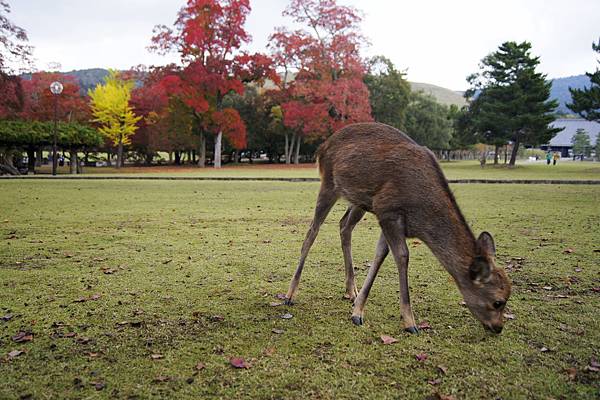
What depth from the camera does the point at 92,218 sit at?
36.3 feet

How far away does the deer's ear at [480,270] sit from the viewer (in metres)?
3.75

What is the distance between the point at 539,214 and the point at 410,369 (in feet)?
34.4

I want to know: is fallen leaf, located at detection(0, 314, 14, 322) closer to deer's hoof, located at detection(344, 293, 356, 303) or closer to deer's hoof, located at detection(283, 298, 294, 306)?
deer's hoof, located at detection(283, 298, 294, 306)

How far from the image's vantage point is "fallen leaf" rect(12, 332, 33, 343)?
3908 mm

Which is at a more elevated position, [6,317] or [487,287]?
[487,287]

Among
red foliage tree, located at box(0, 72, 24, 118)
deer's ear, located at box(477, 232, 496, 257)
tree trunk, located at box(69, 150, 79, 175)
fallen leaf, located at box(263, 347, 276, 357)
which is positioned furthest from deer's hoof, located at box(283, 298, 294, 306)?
tree trunk, located at box(69, 150, 79, 175)

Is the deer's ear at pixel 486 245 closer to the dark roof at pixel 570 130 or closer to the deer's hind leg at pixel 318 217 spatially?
the deer's hind leg at pixel 318 217

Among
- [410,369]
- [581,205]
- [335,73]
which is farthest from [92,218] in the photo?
[335,73]

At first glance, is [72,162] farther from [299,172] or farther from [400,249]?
[400,249]

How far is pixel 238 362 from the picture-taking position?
355cm

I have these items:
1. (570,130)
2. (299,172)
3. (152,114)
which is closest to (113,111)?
(152,114)

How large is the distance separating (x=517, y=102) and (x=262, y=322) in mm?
47012

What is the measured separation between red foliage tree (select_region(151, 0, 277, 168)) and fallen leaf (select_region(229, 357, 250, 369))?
4262 centimetres

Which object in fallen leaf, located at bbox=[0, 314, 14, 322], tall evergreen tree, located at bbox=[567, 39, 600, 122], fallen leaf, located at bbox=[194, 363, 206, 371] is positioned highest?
tall evergreen tree, located at bbox=[567, 39, 600, 122]
